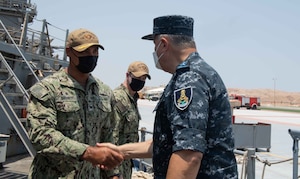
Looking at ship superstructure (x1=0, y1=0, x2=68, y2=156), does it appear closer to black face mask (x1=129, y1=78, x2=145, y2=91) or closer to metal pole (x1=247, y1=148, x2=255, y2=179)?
black face mask (x1=129, y1=78, x2=145, y2=91)

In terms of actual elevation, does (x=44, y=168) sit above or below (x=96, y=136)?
below

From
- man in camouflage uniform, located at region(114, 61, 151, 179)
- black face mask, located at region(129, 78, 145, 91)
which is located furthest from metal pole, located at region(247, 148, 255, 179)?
black face mask, located at region(129, 78, 145, 91)

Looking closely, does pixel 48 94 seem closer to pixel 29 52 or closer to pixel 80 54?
pixel 80 54

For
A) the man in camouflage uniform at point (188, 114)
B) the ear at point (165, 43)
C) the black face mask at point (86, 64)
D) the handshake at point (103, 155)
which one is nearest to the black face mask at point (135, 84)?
the black face mask at point (86, 64)

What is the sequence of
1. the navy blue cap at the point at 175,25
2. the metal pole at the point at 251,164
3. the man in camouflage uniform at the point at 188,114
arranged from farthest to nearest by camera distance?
the metal pole at the point at 251,164 → the navy blue cap at the point at 175,25 → the man in camouflage uniform at the point at 188,114

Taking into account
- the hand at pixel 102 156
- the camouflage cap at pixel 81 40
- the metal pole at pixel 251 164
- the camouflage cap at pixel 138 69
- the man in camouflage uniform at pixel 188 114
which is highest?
the camouflage cap at pixel 81 40

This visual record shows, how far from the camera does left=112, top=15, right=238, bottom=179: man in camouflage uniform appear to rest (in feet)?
5.07

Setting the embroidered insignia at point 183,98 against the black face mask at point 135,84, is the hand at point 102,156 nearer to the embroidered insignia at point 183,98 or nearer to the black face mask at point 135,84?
the embroidered insignia at point 183,98

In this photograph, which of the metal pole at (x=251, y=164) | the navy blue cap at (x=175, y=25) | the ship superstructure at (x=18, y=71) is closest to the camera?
the navy blue cap at (x=175, y=25)

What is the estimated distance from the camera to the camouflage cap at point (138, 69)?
4.18m

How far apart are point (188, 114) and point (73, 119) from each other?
3.76 feet

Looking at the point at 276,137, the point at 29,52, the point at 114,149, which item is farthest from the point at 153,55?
the point at 276,137

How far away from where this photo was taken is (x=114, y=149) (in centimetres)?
238

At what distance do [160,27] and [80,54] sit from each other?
0.95 metres
